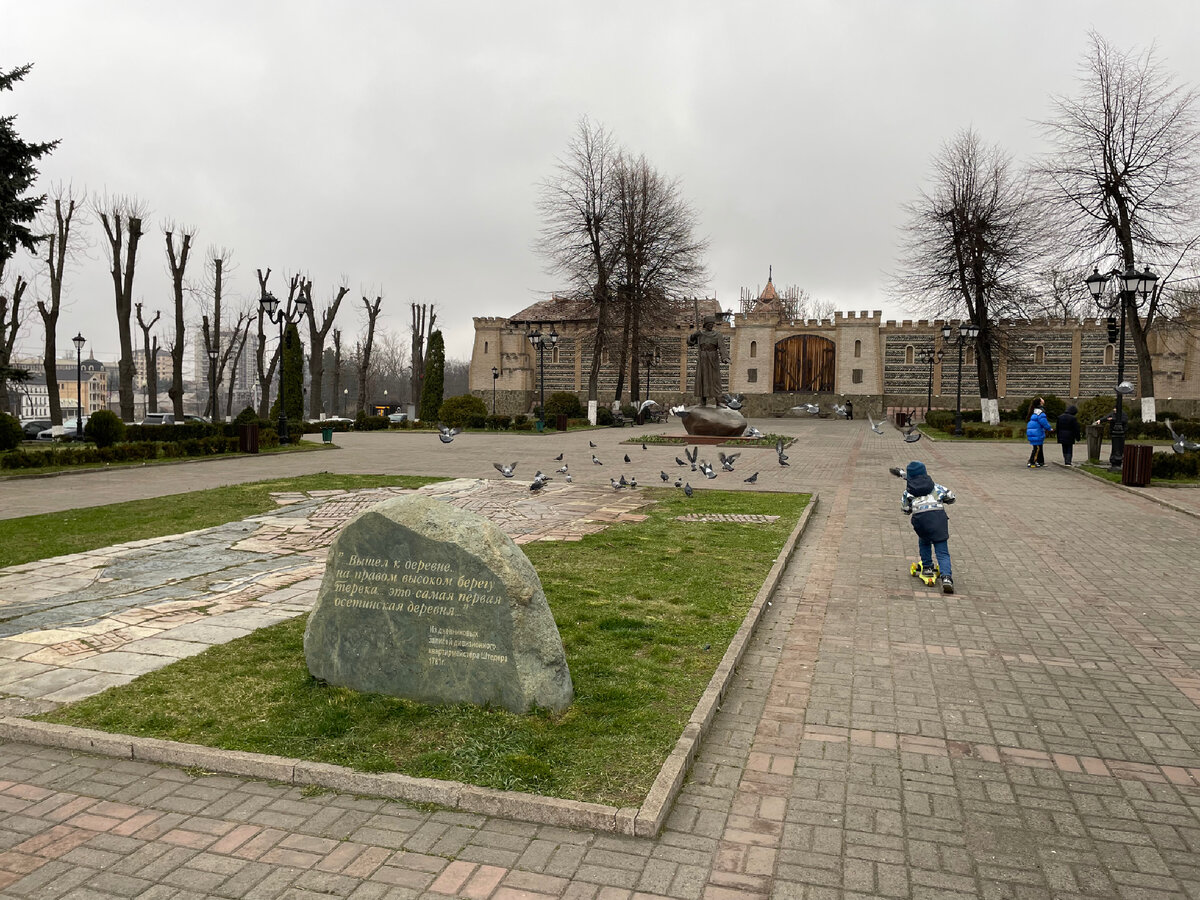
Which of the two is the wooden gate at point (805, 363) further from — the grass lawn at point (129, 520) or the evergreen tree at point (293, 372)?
the grass lawn at point (129, 520)

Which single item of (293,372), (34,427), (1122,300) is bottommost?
(34,427)

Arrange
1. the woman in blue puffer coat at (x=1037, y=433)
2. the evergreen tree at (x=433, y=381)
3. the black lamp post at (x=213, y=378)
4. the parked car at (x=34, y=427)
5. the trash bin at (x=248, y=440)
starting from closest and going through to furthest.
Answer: the woman in blue puffer coat at (x=1037, y=433) < the trash bin at (x=248, y=440) < the parked car at (x=34, y=427) < the black lamp post at (x=213, y=378) < the evergreen tree at (x=433, y=381)

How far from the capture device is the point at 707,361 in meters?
28.6

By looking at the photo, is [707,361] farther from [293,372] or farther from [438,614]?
[293,372]

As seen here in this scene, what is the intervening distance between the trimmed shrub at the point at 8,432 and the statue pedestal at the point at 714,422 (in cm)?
1942

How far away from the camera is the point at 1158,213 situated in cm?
2923

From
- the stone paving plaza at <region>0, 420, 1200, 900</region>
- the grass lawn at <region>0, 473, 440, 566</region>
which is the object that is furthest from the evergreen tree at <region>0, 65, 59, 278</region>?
the stone paving plaza at <region>0, 420, 1200, 900</region>

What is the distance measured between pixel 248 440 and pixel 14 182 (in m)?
8.21

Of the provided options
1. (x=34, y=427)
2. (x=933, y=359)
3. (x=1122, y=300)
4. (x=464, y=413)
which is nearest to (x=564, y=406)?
(x=464, y=413)

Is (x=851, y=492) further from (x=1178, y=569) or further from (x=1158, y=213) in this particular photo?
(x=1158, y=213)

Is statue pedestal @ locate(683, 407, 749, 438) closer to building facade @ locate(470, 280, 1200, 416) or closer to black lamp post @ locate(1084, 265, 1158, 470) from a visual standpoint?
black lamp post @ locate(1084, 265, 1158, 470)

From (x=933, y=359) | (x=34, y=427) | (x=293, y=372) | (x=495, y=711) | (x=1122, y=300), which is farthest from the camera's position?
(x=933, y=359)

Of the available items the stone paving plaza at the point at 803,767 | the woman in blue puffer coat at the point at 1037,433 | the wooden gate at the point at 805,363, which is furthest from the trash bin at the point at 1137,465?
the wooden gate at the point at 805,363

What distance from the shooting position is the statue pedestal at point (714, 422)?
1123 inches
